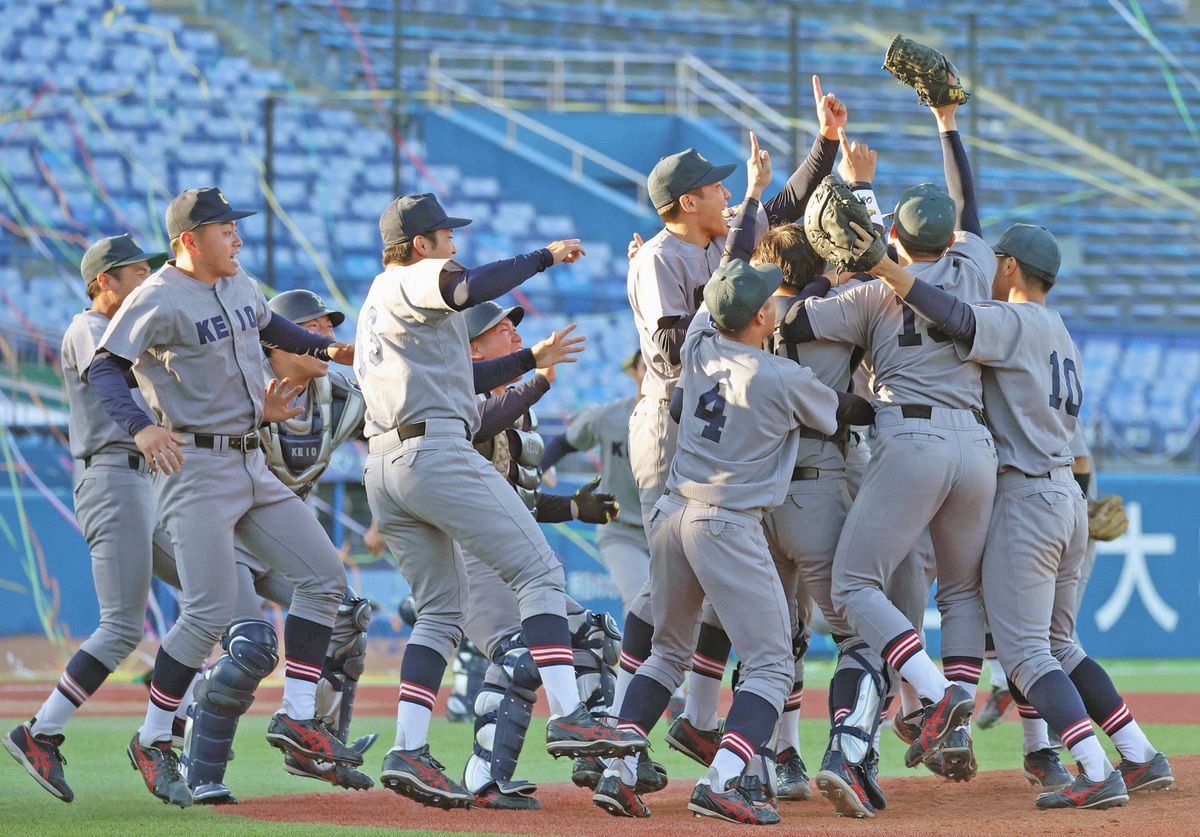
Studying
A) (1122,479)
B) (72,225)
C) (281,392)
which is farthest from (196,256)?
(72,225)

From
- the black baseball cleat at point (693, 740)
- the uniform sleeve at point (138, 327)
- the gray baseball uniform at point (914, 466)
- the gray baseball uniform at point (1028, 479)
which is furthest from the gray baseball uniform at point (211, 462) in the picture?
the gray baseball uniform at point (1028, 479)

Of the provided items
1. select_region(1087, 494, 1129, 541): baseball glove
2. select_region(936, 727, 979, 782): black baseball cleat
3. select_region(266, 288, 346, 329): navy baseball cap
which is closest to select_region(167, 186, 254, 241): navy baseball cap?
select_region(266, 288, 346, 329): navy baseball cap

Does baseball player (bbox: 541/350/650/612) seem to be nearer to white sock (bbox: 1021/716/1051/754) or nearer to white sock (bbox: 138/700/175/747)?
white sock (bbox: 1021/716/1051/754)

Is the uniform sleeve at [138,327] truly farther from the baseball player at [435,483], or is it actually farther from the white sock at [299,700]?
the white sock at [299,700]

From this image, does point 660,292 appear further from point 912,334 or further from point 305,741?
point 305,741

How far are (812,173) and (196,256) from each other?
224 centimetres

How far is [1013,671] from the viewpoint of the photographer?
5293mm

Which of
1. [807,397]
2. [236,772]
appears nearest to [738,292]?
[807,397]

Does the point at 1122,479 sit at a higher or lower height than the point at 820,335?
lower

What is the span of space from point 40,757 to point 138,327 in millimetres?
1548

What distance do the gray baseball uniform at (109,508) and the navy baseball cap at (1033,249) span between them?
3.26 m

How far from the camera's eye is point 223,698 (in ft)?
17.9

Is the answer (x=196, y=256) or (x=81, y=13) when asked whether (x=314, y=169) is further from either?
(x=196, y=256)

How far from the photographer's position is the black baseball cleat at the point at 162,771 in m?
5.36
